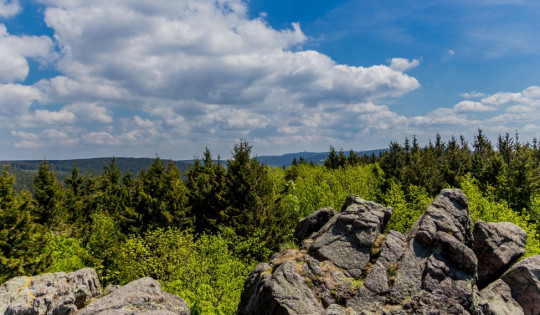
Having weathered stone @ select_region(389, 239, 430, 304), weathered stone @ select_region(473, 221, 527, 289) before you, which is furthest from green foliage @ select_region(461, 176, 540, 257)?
weathered stone @ select_region(389, 239, 430, 304)

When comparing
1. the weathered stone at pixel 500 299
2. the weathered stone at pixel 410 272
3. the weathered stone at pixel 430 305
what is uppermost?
the weathered stone at pixel 410 272

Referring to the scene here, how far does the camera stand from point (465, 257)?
70.3 feet

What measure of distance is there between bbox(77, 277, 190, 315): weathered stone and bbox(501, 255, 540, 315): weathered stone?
2837 centimetres

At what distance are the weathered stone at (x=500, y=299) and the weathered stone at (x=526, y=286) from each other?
1.14 m

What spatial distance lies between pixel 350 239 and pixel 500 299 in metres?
14.3

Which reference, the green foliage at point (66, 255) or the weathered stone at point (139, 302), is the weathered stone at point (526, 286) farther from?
the green foliage at point (66, 255)

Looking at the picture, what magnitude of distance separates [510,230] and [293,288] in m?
24.4

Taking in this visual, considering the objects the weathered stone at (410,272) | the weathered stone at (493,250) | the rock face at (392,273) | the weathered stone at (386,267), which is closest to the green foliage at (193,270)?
the rock face at (392,273)

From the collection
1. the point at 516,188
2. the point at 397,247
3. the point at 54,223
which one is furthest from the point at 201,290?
the point at 516,188

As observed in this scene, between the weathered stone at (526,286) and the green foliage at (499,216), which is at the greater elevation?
the green foliage at (499,216)

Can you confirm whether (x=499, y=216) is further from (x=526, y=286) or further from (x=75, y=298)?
(x=75, y=298)

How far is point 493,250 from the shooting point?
92.1 ft

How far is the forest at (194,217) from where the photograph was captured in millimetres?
32906

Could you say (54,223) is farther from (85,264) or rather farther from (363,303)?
(363,303)
